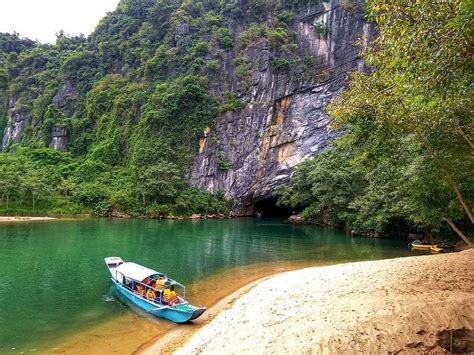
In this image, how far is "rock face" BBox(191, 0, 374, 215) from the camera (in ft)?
160

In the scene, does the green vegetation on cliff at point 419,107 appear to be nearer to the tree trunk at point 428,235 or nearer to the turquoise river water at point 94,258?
the turquoise river water at point 94,258

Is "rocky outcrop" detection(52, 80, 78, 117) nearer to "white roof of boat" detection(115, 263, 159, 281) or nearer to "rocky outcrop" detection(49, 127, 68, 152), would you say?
"rocky outcrop" detection(49, 127, 68, 152)

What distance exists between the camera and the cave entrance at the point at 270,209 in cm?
5446

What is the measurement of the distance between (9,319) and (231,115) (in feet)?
141

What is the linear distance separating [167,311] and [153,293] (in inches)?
44.7

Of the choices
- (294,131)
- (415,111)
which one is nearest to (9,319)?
(415,111)

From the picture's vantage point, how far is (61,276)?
15266 mm

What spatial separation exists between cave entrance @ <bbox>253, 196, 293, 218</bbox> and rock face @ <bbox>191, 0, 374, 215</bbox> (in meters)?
3.44

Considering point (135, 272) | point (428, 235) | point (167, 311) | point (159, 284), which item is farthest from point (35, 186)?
point (428, 235)

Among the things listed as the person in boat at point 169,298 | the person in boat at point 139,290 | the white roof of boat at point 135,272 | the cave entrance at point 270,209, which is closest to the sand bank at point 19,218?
the cave entrance at point 270,209

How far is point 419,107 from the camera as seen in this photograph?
9.65 m

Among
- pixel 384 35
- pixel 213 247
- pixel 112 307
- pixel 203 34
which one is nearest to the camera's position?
pixel 384 35

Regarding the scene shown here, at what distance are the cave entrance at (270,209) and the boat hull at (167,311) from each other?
41479mm

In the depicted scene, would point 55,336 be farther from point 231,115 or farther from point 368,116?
point 231,115
